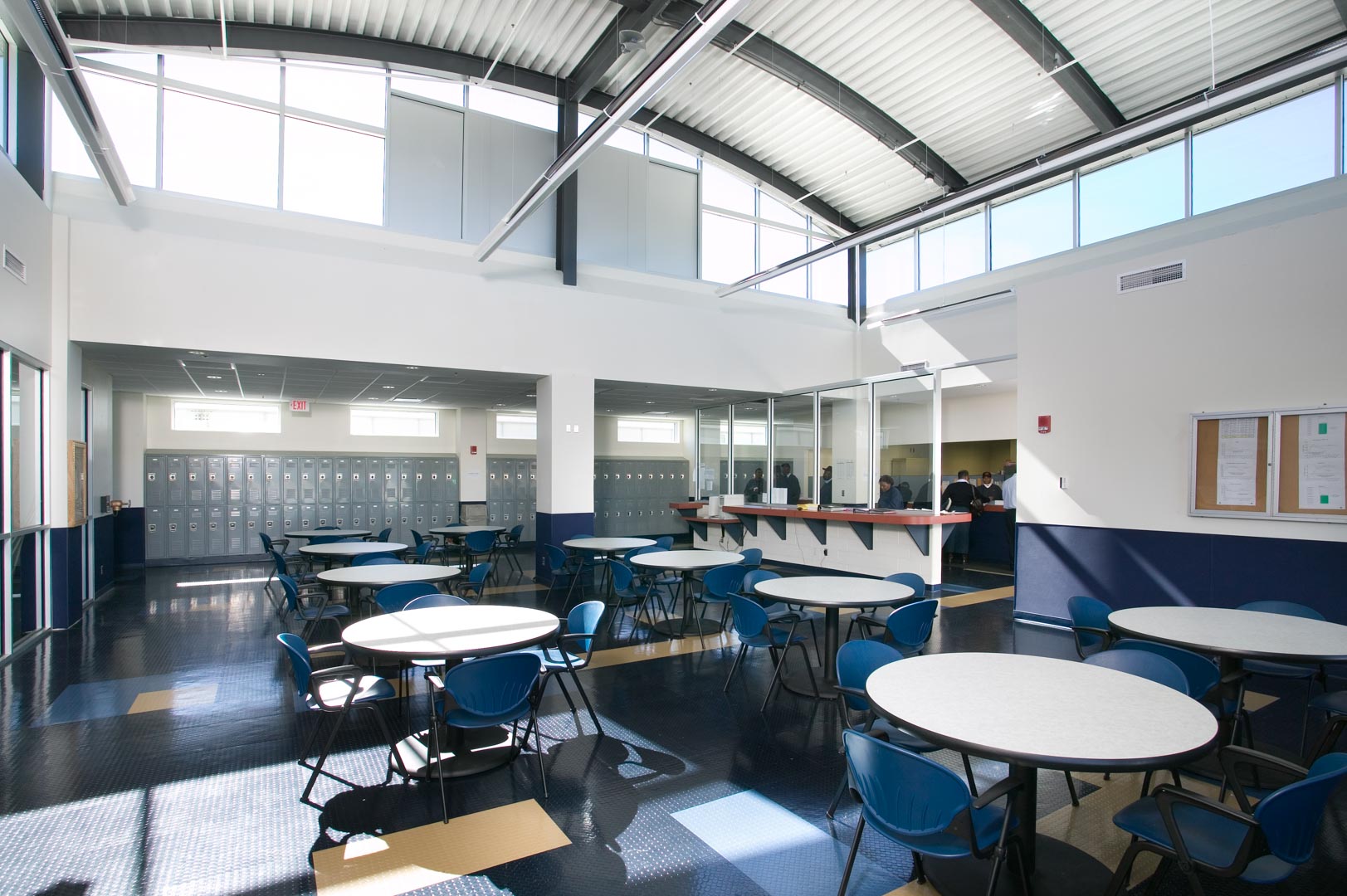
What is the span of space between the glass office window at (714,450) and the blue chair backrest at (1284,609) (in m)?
7.73

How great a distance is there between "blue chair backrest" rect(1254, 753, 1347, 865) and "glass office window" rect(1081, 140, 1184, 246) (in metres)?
8.39

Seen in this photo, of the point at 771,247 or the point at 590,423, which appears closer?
the point at 590,423

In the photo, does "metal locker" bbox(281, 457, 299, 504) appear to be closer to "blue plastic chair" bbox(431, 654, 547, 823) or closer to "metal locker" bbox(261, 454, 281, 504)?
"metal locker" bbox(261, 454, 281, 504)

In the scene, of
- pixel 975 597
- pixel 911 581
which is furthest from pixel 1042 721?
pixel 975 597

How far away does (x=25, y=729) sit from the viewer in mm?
3709

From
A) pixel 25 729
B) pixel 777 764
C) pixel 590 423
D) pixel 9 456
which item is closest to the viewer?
pixel 777 764

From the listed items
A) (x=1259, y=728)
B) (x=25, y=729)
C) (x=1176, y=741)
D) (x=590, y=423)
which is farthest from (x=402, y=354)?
(x=1259, y=728)

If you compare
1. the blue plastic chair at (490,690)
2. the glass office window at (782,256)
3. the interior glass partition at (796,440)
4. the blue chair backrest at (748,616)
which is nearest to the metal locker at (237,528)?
the interior glass partition at (796,440)

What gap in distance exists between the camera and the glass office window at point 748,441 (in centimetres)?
1071

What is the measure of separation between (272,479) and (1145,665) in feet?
39.4

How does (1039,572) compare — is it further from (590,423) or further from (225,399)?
(225,399)

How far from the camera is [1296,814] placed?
1684mm

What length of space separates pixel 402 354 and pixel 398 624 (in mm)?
4839

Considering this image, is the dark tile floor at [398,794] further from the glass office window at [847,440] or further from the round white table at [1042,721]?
the glass office window at [847,440]
